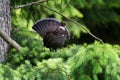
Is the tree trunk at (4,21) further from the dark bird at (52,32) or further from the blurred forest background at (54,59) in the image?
the dark bird at (52,32)

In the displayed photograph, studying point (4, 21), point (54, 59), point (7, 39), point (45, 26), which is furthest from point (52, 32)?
point (54, 59)

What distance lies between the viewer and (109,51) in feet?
10.4

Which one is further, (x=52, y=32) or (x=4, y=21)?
(x=52, y=32)

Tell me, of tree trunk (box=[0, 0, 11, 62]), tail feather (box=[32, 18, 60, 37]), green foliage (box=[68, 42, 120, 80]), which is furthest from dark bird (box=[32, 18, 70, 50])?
green foliage (box=[68, 42, 120, 80])

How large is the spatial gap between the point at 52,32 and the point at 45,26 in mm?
123

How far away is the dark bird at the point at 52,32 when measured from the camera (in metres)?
4.32

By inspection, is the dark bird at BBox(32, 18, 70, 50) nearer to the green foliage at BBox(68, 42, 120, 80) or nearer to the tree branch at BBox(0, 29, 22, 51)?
the tree branch at BBox(0, 29, 22, 51)

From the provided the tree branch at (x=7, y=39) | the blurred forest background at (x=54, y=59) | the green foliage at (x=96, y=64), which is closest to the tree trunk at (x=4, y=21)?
the blurred forest background at (x=54, y=59)

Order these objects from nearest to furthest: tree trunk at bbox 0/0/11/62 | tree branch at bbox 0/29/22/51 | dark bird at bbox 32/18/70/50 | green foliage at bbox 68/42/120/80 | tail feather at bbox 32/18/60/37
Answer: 1. green foliage at bbox 68/42/120/80
2. tree branch at bbox 0/29/22/51
3. tree trunk at bbox 0/0/11/62
4. dark bird at bbox 32/18/70/50
5. tail feather at bbox 32/18/60/37

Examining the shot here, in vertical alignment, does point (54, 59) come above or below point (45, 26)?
above

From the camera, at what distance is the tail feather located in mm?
4430

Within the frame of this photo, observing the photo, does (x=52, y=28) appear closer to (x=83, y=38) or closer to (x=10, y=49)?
(x=10, y=49)

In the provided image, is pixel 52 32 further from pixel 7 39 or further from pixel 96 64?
pixel 96 64

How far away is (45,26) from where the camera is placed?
4477mm
